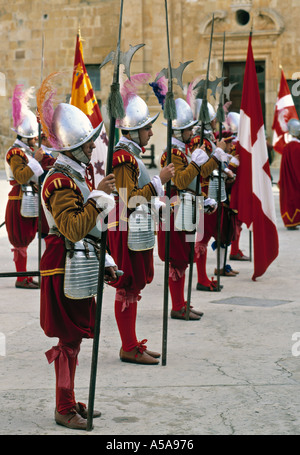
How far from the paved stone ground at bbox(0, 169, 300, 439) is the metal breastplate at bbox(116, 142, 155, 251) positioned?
30.9 inches

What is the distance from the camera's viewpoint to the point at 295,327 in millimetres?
6645

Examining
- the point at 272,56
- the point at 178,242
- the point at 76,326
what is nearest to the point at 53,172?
the point at 76,326

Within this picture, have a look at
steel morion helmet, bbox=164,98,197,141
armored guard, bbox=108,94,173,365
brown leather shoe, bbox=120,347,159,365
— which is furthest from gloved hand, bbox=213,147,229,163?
brown leather shoe, bbox=120,347,159,365

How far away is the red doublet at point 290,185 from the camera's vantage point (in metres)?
13.1

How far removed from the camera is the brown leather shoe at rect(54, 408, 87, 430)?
4336 millimetres

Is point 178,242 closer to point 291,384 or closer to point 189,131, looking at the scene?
point 189,131

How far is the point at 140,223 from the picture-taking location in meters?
5.72

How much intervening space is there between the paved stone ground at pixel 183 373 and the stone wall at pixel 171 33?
15235 millimetres

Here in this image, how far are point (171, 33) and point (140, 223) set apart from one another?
1949 centimetres

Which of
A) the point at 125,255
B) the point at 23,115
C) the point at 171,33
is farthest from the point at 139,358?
the point at 171,33

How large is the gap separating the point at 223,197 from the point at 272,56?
51.4 ft

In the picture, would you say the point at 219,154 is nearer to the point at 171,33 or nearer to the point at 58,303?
the point at 58,303

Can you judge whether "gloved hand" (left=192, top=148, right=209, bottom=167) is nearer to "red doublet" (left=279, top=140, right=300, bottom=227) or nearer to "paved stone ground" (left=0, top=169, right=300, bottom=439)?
"paved stone ground" (left=0, top=169, right=300, bottom=439)
